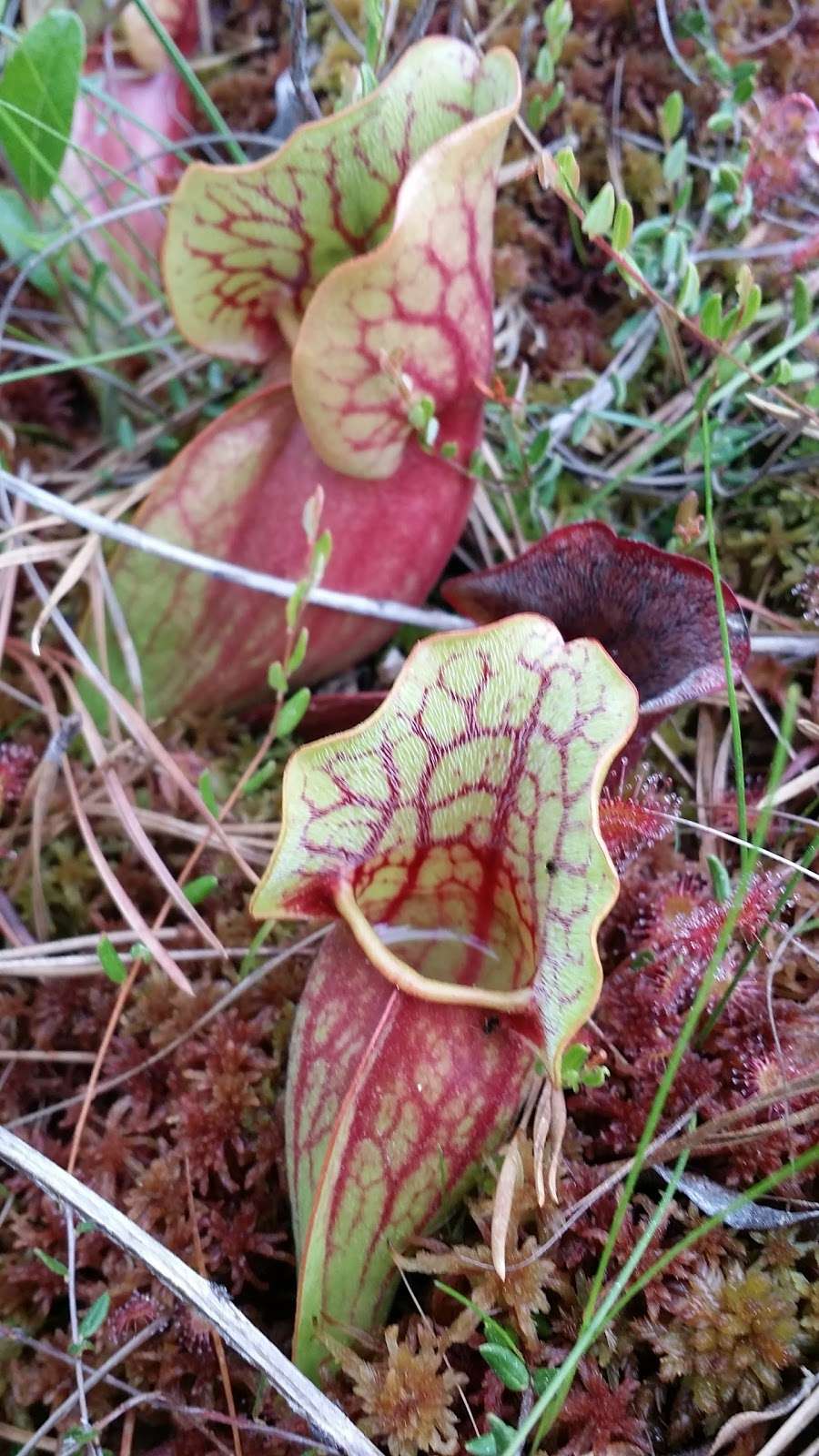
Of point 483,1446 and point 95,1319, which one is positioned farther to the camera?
point 95,1319

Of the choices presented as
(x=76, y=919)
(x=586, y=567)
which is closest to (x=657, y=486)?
(x=586, y=567)

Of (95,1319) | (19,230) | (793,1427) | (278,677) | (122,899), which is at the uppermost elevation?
(19,230)

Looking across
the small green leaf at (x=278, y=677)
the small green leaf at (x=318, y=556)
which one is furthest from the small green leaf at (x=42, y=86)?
the small green leaf at (x=278, y=677)

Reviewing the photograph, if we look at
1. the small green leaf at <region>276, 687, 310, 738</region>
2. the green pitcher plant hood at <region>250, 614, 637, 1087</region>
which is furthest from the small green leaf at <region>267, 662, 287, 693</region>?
the green pitcher plant hood at <region>250, 614, 637, 1087</region>

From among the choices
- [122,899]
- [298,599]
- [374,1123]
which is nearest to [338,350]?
[298,599]

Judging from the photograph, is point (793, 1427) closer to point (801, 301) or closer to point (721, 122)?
point (801, 301)

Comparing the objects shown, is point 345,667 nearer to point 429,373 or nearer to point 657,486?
point 429,373

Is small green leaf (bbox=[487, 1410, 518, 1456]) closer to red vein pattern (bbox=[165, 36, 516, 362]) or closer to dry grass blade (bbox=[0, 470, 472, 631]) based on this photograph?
dry grass blade (bbox=[0, 470, 472, 631])
